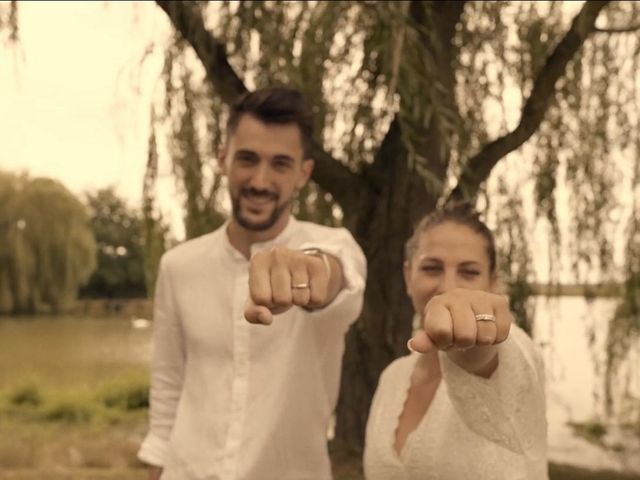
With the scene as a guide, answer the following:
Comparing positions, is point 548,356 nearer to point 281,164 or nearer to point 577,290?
point 577,290

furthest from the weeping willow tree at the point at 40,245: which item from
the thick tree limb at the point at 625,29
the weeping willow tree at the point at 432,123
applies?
the thick tree limb at the point at 625,29

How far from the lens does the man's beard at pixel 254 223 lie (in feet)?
3.76

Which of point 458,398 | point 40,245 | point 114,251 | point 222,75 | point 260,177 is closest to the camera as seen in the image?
point 458,398

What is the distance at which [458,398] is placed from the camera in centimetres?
84

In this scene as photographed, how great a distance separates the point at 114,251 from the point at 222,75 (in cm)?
114

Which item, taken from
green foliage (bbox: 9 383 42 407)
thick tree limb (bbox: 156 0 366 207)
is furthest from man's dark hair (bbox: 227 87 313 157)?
green foliage (bbox: 9 383 42 407)

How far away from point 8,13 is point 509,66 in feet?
4.51

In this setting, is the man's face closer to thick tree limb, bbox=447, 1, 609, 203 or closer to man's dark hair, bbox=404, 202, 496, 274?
man's dark hair, bbox=404, 202, 496, 274

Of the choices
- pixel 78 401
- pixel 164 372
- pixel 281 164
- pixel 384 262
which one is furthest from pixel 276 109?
pixel 78 401

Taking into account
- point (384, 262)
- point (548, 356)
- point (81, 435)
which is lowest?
point (81, 435)

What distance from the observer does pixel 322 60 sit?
7.13 ft

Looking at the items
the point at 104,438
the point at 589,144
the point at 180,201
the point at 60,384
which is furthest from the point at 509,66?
the point at 60,384

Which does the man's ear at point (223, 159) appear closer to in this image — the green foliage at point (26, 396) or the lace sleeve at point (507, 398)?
the lace sleeve at point (507, 398)

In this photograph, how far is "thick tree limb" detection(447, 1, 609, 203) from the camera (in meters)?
2.17
